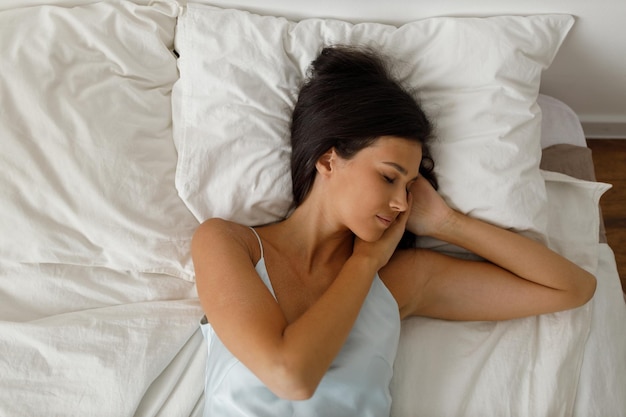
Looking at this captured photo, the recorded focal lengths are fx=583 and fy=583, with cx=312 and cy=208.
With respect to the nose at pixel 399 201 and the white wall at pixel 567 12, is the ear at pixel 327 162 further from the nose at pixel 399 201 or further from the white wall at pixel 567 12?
the white wall at pixel 567 12

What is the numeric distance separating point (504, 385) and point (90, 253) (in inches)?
41.0

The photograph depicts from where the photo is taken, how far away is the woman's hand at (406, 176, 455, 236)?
1463 millimetres

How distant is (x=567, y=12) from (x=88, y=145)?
1334mm

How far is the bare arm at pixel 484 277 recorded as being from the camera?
4.68 ft

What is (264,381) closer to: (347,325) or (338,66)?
(347,325)

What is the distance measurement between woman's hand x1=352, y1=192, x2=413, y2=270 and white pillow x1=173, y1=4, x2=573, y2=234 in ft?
0.49

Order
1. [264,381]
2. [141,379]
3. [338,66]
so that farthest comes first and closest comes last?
1. [338,66]
2. [141,379]
3. [264,381]

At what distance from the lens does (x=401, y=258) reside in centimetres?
148

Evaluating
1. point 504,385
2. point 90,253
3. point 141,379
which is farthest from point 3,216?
point 504,385

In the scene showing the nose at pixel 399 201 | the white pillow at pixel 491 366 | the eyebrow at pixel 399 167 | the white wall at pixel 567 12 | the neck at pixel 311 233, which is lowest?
the white pillow at pixel 491 366

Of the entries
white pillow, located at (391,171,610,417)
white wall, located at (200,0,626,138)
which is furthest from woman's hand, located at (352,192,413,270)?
white wall, located at (200,0,626,138)

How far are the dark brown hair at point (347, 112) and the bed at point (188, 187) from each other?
0.07m

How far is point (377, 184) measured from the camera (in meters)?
1.27

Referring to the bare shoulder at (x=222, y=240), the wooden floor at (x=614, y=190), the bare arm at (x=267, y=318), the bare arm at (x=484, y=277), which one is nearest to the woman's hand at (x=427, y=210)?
the bare arm at (x=484, y=277)
